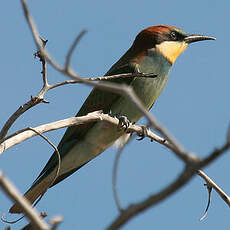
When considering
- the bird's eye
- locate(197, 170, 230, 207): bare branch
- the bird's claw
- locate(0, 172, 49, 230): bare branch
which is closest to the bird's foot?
the bird's claw

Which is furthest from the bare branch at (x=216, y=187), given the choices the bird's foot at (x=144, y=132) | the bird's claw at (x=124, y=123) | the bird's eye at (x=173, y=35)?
the bird's eye at (x=173, y=35)

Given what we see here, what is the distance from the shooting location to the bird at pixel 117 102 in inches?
150

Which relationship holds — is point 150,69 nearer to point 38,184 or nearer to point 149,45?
point 149,45

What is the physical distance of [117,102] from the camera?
394 centimetres

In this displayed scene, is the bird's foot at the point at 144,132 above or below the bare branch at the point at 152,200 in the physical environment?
below

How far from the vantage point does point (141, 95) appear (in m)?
3.92

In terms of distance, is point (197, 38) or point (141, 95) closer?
point (141, 95)

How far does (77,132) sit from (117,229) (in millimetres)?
3146

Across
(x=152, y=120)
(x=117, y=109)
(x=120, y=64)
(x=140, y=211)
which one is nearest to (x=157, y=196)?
(x=140, y=211)

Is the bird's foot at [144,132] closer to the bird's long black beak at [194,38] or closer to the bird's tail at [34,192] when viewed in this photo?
the bird's tail at [34,192]

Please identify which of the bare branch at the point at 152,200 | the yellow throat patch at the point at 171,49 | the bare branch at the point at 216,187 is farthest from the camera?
the yellow throat patch at the point at 171,49

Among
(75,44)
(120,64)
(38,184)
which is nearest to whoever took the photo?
(75,44)

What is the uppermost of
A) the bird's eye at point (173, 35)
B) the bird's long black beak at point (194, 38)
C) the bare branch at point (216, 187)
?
the bird's eye at point (173, 35)

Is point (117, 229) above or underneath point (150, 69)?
above
